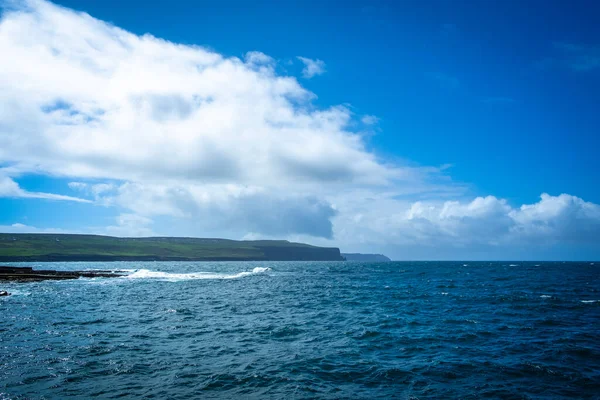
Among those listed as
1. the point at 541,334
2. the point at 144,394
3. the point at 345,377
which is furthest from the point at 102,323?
the point at 541,334

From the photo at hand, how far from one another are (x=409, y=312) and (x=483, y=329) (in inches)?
397

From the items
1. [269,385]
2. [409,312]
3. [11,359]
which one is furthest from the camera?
[409,312]

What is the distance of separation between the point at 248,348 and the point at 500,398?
1603cm

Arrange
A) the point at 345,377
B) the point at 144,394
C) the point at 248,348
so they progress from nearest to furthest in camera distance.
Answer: the point at 144,394, the point at 345,377, the point at 248,348

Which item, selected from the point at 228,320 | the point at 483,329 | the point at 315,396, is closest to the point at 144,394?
the point at 315,396

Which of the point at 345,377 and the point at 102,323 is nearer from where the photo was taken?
the point at 345,377

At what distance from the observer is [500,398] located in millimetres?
17656

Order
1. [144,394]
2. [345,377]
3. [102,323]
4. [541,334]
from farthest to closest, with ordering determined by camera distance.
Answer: [102,323] → [541,334] → [345,377] → [144,394]

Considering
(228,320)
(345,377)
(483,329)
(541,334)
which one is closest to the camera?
(345,377)

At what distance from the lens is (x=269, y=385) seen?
18.9 meters

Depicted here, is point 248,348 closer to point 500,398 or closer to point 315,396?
point 315,396

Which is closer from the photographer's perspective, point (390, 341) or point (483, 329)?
point (390, 341)

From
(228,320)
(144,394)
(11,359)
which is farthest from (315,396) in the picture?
(228,320)

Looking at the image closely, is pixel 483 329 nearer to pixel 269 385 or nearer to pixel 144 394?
pixel 269 385
